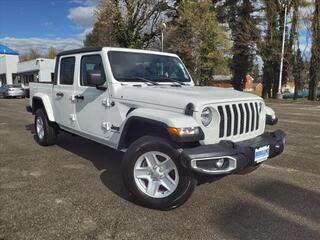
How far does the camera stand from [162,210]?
13.6 ft

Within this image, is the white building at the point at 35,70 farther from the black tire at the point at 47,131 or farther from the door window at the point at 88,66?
the door window at the point at 88,66

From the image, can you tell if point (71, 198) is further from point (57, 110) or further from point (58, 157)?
point (57, 110)

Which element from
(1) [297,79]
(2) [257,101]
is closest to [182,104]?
(2) [257,101]

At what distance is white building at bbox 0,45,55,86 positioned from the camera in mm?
45688

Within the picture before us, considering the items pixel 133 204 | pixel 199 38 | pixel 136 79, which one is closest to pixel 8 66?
pixel 199 38

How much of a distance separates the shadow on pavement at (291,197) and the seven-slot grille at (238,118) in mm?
922

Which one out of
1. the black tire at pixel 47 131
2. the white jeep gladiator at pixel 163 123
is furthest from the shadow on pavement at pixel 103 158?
the white jeep gladiator at pixel 163 123

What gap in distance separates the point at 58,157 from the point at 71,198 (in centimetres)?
227

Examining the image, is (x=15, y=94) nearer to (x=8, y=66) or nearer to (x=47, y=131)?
(x=47, y=131)

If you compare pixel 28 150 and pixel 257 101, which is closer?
pixel 257 101

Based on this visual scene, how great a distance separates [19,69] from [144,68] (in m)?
52.3

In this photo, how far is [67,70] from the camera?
646 centimetres

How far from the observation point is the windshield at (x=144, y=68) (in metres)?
5.25

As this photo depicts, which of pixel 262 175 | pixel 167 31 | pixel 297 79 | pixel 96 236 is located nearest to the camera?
pixel 96 236
